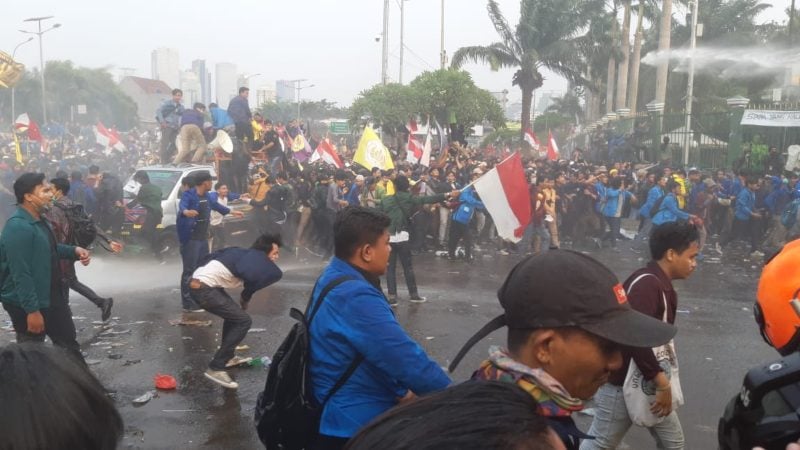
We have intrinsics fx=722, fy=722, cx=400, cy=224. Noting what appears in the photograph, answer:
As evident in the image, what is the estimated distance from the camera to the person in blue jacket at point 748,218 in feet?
50.2

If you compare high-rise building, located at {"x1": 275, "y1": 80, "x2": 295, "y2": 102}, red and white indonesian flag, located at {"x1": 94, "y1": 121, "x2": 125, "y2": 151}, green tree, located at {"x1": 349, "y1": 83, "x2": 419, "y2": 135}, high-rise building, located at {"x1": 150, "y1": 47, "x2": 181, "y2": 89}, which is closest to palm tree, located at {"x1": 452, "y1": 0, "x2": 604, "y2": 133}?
green tree, located at {"x1": 349, "y1": 83, "x2": 419, "y2": 135}

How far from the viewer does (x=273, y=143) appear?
58.2 ft

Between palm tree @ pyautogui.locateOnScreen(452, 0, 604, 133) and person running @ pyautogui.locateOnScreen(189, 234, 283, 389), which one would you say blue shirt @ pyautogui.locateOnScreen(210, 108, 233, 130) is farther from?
palm tree @ pyautogui.locateOnScreen(452, 0, 604, 133)

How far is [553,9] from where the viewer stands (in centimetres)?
3055

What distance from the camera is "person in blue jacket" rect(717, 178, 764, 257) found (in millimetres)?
15297

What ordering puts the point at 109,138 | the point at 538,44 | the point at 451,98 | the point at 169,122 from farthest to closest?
the point at 451,98 < the point at 538,44 < the point at 109,138 < the point at 169,122

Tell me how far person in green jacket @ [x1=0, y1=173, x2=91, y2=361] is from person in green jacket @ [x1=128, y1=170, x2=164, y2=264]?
758 centimetres

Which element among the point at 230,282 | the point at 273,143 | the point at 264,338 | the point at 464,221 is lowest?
the point at 264,338

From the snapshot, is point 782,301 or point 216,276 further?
point 216,276

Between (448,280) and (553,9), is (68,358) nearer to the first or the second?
(448,280)

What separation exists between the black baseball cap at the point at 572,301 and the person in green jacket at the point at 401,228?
7566 millimetres

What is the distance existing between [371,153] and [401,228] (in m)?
6.07

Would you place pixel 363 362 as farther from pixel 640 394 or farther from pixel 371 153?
pixel 371 153

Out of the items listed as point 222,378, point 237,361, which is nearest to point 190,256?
point 237,361
